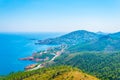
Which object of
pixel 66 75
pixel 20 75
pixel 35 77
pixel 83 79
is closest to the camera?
pixel 83 79

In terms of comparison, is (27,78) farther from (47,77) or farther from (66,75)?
(66,75)

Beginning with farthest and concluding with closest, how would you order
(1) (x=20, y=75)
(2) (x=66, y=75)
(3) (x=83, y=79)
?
(1) (x=20, y=75)
(2) (x=66, y=75)
(3) (x=83, y=79)

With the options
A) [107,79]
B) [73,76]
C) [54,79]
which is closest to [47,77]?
[54,79]

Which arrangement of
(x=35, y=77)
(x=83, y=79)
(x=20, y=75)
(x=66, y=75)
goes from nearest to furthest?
(x=83, y=79)
(x=66, y=75)
(x=35, y=77)
(x=20, y=75)

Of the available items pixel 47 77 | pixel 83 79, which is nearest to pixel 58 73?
pixel 47 77

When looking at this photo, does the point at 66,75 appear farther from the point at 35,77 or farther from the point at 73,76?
the point at 35,77

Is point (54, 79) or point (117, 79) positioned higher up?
point (54, 79)

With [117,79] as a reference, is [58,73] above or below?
above

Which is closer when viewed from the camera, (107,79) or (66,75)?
(66,75)

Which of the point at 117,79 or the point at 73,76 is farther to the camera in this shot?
the point at 117,79
